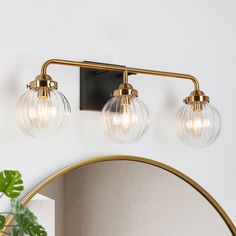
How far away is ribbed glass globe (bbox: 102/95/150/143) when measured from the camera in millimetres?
1357

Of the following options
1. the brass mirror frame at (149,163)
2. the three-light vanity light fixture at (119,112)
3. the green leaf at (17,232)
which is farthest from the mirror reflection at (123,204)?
the green leaf at (17,232)

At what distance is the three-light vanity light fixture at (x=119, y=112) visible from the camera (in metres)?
1.26

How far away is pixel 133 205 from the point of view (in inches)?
56.1

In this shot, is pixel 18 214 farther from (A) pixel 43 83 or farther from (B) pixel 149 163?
(B) pixel 149 163

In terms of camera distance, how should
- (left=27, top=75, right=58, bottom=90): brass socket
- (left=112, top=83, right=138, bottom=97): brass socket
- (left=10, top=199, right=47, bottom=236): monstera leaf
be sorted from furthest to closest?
(left=112, top=83, right=138, bottom=97): brass socket
(left=27, top=75, right=58, bottom=90): brass socket
(left=10, top=199, right=47, bottom=236): monstera leaf

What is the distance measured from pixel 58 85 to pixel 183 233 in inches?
21.3

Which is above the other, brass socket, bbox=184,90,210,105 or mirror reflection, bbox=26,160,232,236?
brass socket, bbox=184,90,210,105

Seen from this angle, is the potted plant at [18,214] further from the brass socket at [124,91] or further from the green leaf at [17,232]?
the brass socket at [124,91]

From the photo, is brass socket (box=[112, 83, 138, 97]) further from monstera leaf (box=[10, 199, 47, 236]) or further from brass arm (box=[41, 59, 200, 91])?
monstera leaf (box=[10, 199, 47, 236])

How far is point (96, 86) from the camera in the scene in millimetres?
1421

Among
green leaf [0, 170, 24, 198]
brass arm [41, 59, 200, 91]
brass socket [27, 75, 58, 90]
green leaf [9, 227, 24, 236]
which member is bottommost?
green leaf [9, 227, 24, 236]

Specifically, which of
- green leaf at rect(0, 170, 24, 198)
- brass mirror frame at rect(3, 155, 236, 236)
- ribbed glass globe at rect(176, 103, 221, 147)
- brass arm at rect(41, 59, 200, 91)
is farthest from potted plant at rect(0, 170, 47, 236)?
ribbed glass globe at rect(176, 103, 221, 147)

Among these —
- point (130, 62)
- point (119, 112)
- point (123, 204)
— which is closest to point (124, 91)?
point (119, 112)

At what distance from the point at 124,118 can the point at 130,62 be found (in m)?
0.21
